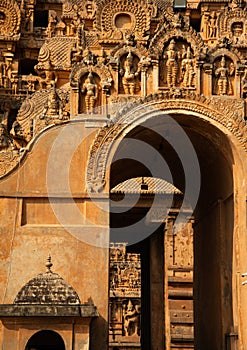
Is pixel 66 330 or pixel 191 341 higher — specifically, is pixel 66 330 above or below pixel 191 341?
below

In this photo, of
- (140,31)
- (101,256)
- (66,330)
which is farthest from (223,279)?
(140,31)

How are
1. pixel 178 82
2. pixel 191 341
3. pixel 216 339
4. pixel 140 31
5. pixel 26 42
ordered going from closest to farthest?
pixel 178 82
pixel 216 339
pixel 191 341
pixel 140 31
pixel 26 42

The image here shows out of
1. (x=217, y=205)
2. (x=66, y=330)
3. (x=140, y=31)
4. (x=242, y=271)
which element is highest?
(x=140, y=31)

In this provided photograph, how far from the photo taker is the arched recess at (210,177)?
19797mm

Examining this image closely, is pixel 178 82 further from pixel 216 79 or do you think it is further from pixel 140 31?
pixel 140 31

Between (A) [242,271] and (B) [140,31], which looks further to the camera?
(B) [140,31]

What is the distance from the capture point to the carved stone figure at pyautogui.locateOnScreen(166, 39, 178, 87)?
20422 millimetres

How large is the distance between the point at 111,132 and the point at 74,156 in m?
1.06

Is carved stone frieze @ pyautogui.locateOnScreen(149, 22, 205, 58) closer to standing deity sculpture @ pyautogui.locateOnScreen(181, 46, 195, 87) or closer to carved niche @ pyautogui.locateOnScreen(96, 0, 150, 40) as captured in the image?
standing deity sculpture @ pyautogui.locateOnScreen(181, 46, 195, 87)

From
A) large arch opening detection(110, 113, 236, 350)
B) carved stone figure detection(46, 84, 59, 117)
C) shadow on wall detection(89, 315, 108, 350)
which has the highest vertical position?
carved stone figure detection(46, 84, 59, 117)

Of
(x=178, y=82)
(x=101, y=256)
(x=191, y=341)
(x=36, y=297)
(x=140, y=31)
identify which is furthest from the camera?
(x=140, y=31)

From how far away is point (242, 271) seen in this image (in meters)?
19.5

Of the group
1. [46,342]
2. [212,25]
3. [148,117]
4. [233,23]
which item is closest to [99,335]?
[46,342]

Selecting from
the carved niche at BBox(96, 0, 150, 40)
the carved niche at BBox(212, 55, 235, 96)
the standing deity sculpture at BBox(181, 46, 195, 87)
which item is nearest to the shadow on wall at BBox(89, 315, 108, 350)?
the standing deity sculpture at BBox(181, 46, 195, 87)
